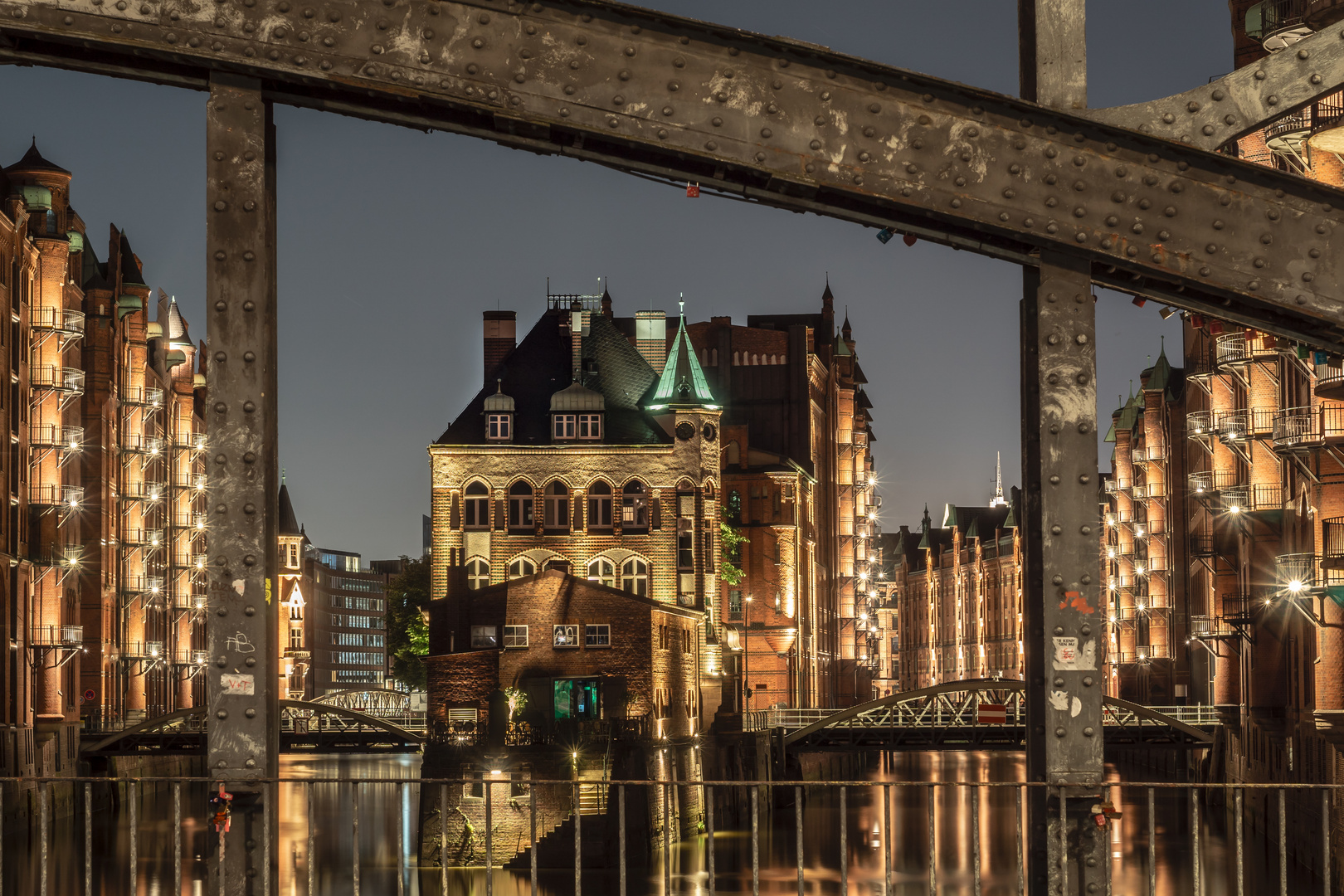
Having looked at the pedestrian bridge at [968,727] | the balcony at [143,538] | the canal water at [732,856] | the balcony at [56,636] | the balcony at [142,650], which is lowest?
the canal water at [732,856]

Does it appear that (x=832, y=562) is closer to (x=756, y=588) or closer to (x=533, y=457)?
(x=756, y=588)

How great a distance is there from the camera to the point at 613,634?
48.8 m

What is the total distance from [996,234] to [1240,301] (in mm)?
1009

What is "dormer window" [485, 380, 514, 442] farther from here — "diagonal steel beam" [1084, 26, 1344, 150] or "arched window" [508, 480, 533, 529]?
"diagonal steel beam" [1084, 26, 1344, 150]

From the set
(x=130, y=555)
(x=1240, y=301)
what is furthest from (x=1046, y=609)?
(x=130, y=555)

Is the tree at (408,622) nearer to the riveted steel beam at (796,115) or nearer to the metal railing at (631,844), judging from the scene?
the metal railing at (631,844)

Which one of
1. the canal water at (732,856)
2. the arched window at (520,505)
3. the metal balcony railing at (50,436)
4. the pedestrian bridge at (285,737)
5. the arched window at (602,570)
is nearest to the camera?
the canal water at (732,856)

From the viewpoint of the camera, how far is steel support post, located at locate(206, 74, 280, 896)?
7.02 m

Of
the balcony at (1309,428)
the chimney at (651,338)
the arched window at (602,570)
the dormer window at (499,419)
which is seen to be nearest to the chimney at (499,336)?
the dormer window at (499,419)

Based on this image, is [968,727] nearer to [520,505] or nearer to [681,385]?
[681,385]

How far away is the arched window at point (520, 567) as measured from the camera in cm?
5994

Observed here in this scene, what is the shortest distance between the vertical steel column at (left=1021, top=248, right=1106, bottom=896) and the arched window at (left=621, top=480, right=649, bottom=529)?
175 ft

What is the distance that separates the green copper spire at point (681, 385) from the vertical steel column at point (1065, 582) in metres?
54.2

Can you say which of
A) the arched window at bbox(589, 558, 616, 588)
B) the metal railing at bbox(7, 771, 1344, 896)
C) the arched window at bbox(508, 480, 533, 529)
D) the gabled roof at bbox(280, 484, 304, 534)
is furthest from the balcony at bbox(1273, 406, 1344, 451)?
the gabled roof at bbox(280, 484, 304, 534)
